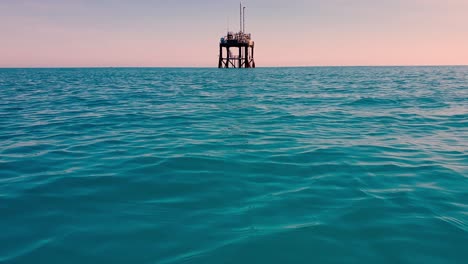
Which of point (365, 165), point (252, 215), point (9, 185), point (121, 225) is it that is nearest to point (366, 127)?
point (365, 165)

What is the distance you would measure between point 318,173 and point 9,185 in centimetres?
492

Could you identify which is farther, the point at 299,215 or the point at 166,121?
the point at 166,121

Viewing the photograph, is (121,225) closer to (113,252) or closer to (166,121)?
(113,252)

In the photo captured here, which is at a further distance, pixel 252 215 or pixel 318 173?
pixel 318 173

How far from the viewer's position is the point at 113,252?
308 cm

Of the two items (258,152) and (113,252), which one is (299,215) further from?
(258,152)

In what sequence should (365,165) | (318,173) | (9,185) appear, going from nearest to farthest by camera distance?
(9,185)
(318,173)
(365,165)

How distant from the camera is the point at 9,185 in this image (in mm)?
4805

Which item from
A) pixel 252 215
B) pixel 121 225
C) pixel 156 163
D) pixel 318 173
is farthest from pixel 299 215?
pixel 156 163

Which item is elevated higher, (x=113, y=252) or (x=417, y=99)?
(x=417, y=99)

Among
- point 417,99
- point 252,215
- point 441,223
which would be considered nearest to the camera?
point 441,223

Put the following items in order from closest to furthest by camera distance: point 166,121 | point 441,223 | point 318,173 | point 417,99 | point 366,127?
point 441,223 < point 318,173 < point 366,127 < point 166,121 < point 417,99

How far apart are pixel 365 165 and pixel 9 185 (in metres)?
5.88

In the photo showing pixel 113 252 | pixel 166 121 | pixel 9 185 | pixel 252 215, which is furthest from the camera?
pixel 166 121
